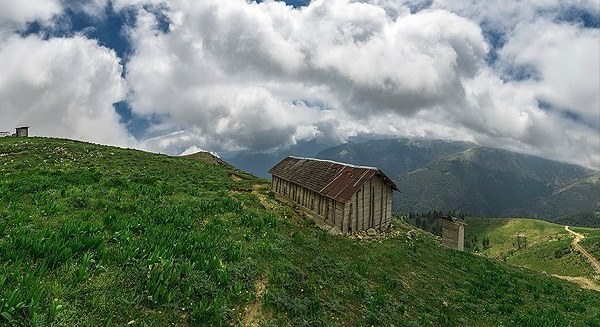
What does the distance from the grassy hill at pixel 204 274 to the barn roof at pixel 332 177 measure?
6.82 meters

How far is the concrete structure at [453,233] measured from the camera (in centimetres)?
3512

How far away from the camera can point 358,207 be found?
95.7ft

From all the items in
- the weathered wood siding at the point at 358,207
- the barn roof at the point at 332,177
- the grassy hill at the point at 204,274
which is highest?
the barn roof at the point at 332,177

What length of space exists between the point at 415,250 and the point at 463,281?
195 inches

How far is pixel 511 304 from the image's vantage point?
18.7 metres

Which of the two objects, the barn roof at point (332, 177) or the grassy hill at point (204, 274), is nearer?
the grassy hill at point (204, 274)

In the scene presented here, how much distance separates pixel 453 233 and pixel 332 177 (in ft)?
51.0

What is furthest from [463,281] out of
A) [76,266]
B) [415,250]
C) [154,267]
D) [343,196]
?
[76,266]

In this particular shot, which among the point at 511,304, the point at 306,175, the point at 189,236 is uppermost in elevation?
the point at 306,175

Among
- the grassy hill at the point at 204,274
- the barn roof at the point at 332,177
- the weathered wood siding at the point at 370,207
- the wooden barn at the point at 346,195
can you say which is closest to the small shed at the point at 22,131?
the grassy hill at the point at 204,274

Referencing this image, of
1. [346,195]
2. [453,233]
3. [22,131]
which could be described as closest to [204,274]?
[346,195]

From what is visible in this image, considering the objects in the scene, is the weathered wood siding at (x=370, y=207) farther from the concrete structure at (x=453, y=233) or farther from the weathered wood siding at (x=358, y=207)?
the concrete structure at (x=453, y=233)

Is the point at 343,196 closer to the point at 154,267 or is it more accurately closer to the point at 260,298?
the point at 260,298

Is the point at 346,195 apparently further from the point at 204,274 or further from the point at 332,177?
the point at 204,274
